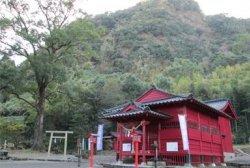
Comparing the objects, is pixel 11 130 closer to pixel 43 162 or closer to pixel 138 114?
pixel 43 162

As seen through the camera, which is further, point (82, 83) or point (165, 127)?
point (82, 83)

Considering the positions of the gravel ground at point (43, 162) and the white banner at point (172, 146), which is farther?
the white banner at point (172, 146)

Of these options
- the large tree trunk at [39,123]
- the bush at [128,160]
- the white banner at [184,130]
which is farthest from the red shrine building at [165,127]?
the large tree trunk at [39,123]

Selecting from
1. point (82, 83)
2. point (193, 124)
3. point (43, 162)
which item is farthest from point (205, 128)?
point (82, 83)

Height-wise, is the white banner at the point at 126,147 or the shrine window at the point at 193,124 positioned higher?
the shrine window at the point at 193,124

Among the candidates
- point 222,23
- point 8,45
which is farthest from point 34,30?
point 222,23

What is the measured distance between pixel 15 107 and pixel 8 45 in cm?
1343

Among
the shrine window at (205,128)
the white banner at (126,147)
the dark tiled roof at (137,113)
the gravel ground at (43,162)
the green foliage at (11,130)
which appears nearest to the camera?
the dark tiled roof at (137,113)

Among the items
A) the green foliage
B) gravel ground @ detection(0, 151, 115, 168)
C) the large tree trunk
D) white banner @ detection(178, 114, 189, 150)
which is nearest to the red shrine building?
white banner @ detection(178, 114, 189, 150)

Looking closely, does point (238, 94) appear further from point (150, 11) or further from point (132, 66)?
point (150, 11)

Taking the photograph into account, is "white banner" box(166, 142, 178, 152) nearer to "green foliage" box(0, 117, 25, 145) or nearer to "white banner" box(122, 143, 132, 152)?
"white banner" box(122, 143, 132, 152)

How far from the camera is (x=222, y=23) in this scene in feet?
400

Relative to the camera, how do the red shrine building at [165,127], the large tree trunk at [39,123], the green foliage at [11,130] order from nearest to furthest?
the red shrine building at [165,127] < the large tree trunk at [39,123] < the green foliage at [11,130]

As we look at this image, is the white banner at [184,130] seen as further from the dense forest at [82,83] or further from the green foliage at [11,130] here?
the green foliage at [11,130]
